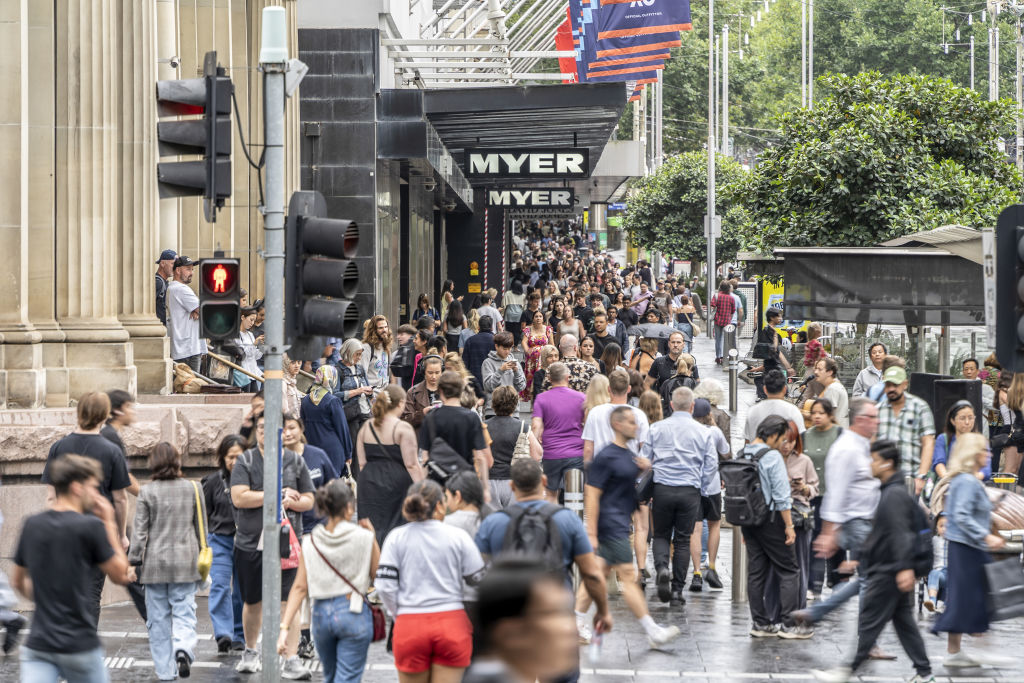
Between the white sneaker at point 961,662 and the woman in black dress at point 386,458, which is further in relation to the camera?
the woman in black dress at point 386,458

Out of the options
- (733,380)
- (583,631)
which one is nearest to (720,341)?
(733,380)

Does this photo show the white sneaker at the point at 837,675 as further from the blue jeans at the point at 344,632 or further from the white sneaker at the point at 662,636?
the blue jeans at the point at 344,632

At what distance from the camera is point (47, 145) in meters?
13.1

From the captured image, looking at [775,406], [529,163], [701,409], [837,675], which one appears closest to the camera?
[837,675]

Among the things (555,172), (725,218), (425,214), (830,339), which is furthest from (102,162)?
(725,218)

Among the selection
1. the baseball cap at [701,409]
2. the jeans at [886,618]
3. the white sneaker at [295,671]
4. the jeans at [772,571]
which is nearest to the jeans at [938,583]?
the jeans at [772,571]

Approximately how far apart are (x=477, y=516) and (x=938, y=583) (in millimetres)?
4735

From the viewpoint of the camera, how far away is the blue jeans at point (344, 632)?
8055mm

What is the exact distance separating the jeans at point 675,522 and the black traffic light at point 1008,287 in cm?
452

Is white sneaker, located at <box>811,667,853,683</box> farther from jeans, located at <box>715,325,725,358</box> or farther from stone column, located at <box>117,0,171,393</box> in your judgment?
jeans, located at <box>715,325,725,358</box>

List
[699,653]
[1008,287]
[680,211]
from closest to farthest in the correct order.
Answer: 1. [1008,287]
2. [699,653]
3. [680,211]

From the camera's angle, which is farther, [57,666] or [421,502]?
[421,502]

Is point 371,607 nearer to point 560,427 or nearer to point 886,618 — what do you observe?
point 886,618

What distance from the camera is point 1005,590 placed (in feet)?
31.7
